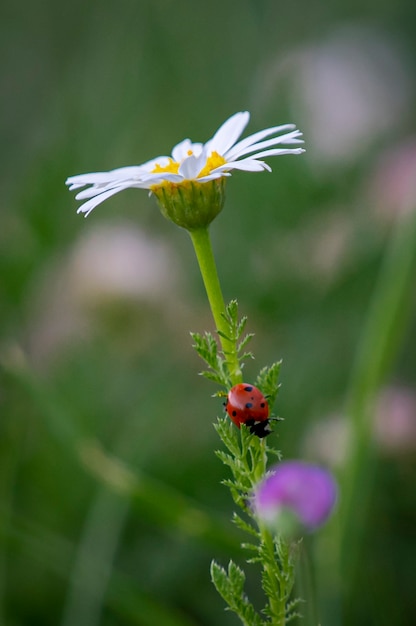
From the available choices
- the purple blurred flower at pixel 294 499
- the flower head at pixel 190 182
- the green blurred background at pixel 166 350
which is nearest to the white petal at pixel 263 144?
the flower head at pixel 190 182

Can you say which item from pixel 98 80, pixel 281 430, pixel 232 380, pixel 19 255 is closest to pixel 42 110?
pixel 98 80

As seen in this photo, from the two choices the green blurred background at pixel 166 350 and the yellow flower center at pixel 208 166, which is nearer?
the yellow flower center at pixel 208 166

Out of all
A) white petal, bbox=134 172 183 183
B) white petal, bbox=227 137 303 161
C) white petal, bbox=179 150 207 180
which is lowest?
white petal, bbox=134 172 183 183

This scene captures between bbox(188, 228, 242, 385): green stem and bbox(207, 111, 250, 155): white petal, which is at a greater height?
bbox(207, 111, 250, 155): white petal

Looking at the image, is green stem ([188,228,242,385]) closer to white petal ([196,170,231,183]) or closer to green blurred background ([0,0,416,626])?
white petal ([196,170,231,183])

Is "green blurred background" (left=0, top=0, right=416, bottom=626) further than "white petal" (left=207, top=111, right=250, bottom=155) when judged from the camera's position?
Yes

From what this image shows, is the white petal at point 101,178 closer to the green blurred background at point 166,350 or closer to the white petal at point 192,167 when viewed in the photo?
the white petal at point 192,167

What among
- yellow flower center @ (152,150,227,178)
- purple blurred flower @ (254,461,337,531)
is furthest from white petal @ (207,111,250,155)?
purple blurred flower @ (254,461,337,531)

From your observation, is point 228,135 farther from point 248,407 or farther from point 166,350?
point 166,350
